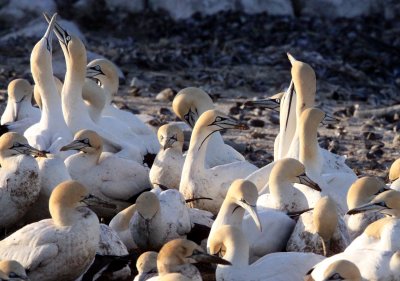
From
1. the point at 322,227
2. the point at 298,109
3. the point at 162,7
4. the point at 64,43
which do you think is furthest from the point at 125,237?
the point at 162,7

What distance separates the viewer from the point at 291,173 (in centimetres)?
941

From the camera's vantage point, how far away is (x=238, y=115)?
14172 millimetres

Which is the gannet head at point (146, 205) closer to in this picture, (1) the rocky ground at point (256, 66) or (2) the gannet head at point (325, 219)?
(2) the gannet head at point (325, 219)

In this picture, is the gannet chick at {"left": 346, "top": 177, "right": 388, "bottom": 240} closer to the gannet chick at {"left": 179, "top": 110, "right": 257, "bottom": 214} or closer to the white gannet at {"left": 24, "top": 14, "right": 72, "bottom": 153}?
the gannet chick at {"left": 179, "top": 110, "right": 257, "bottom": 214}

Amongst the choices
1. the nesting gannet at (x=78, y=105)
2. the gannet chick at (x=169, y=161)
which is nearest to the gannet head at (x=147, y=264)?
the gannet chick at (x=169, y=161)

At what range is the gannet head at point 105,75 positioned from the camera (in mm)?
13078

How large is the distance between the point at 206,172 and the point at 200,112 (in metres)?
1.34

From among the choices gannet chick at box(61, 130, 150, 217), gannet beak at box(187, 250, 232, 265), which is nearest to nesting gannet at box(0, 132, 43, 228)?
gannet chick at box(61, 130, 150, 217)

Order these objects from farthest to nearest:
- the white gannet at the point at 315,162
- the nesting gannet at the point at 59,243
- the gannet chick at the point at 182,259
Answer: the white gannet at the point at 315,162, the nesting gannet at the point at 59,243, the gannet chick at the point at 182,259

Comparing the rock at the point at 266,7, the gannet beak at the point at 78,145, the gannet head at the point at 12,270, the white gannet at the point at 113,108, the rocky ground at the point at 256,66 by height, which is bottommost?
the rocky ground at the point at 256,66

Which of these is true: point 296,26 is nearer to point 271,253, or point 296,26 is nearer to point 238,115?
point 238,115

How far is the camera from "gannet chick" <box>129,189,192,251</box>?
912 cm

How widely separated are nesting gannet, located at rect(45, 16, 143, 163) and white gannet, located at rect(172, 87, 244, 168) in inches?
21.7

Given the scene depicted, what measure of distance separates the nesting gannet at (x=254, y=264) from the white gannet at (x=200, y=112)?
2936mm
